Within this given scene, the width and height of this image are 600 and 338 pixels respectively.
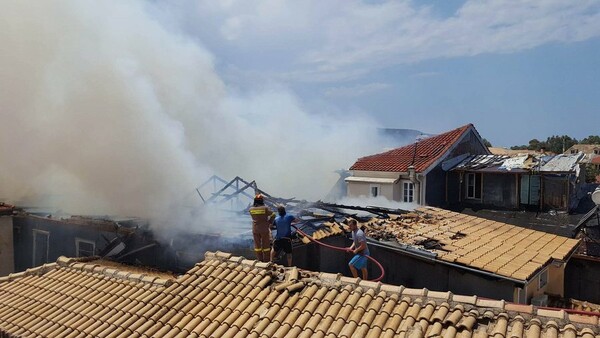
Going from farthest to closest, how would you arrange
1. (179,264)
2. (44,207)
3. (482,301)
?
(44,207) → (179,264) → (482,301)

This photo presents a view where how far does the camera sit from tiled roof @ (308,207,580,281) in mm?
9078

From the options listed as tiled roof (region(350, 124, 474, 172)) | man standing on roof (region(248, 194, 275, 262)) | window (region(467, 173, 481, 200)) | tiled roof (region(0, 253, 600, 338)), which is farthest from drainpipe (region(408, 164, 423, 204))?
tiled roof (region(0, 253, 600, 338))

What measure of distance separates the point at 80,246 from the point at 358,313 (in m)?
10.2

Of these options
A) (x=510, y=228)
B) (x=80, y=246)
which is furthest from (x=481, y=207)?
(x=80, y=246)

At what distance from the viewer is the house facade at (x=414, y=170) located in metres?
19.6

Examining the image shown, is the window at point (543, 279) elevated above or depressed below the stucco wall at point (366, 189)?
below

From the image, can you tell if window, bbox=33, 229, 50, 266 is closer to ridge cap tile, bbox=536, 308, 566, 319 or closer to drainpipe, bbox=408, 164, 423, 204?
drainpipe, bbox=408, 164, 423, 204

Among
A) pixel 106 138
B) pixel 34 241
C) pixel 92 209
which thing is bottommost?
pixel 34 241

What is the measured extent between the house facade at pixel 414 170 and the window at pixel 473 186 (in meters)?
0.96

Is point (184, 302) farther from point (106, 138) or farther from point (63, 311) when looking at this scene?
point (106, 138)

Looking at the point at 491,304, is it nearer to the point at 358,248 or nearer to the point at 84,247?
the point at 358,248

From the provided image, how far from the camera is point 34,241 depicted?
15.1 m

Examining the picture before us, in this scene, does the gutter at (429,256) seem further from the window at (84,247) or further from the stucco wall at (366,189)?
the stucco wall at (366,189)

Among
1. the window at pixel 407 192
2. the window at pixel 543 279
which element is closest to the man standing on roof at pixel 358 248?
the window at pixel 543 279
